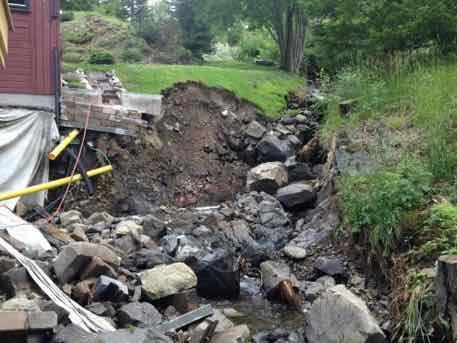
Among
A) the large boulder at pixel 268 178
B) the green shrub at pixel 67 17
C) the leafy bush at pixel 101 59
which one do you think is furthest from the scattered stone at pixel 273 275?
the green shrub at pixel 67 17

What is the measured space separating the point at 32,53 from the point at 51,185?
11.0ft

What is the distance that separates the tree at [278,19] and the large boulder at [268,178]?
44.5 feet

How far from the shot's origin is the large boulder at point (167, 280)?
297 inches

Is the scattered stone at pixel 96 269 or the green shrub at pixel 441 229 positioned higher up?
the green shrub at pixel 441 229

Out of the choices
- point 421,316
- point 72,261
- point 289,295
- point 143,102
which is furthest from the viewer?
point 143,102

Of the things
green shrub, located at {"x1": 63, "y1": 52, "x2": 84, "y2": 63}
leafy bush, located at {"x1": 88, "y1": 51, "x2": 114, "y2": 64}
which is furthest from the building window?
green shrub, located at {"x1": 63, "y1": 52, "x2": 84, "y2": 63}

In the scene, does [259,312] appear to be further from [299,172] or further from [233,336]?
[299,172]

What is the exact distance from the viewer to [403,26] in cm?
1345

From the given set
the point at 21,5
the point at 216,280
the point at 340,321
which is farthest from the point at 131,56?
the point at 340,321

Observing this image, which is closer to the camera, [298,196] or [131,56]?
[298,196]

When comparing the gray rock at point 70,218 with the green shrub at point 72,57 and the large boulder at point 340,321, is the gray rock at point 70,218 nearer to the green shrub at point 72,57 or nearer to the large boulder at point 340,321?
the large boulder at point 340,321

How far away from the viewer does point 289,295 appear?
8.09m

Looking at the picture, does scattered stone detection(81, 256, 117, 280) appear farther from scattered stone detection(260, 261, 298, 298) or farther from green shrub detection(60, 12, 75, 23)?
green shrub detection(60, 12, 75, 23)

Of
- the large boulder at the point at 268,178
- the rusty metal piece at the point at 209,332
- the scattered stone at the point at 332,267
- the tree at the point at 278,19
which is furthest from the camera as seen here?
the tree at the point at 278,19
